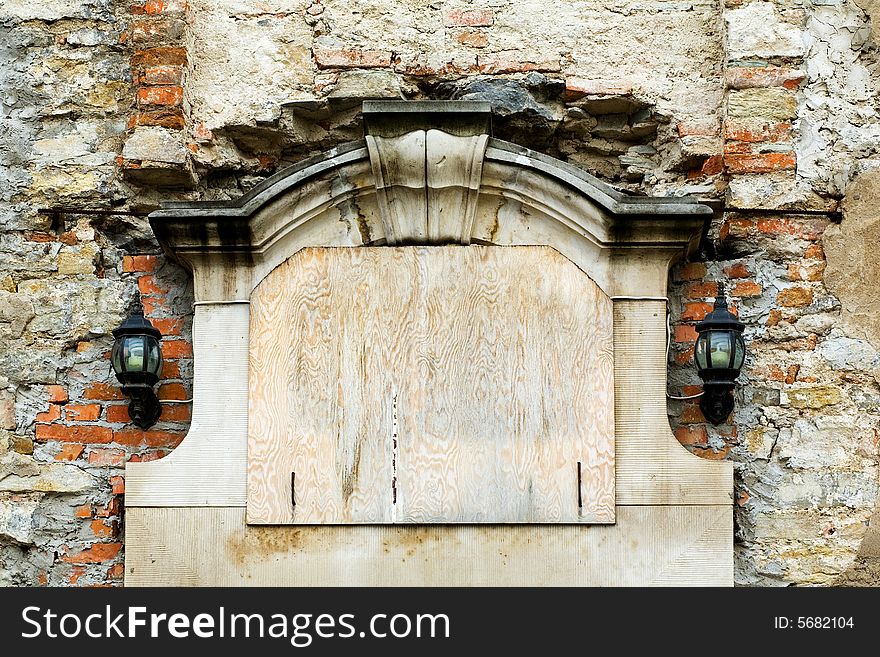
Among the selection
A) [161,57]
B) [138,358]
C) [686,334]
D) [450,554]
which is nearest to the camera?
[450,554]

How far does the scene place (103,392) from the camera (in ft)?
16.6

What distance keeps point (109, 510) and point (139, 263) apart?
98 centimetres

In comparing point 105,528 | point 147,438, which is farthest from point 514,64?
point 105,528

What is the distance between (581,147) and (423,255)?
879 mm

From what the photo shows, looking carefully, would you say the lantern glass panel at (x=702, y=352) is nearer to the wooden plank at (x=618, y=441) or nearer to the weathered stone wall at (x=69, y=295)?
the wooden plank at (x=618, y=441)

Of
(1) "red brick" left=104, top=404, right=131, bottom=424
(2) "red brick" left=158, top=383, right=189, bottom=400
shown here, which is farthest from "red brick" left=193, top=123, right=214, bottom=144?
(1) "red brick" left=104, top=404, right=131, bottom=424

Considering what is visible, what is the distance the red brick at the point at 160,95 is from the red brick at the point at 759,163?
85.8 inches

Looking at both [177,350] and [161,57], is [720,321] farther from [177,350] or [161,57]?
[161,57]

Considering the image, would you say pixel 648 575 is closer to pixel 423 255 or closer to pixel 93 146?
pixel 423 255

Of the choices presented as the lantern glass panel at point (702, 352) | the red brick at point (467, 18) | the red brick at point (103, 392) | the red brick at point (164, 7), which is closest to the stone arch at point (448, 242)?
the lantern glass panel at point (702, 352)

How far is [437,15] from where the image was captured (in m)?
5.46

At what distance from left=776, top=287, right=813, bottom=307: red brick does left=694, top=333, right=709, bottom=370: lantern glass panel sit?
16.1 inches

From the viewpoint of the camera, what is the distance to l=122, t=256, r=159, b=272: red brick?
17.1 ft
